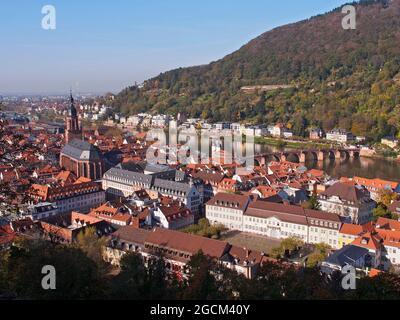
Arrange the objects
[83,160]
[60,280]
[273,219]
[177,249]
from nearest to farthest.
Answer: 1. [60,280]
2. [177,249]
3. [273,219]
4. [83,160]

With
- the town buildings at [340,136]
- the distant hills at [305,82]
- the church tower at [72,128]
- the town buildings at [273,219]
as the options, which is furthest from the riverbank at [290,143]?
the town buildings at [273,219]

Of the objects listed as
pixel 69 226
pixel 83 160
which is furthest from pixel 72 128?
pixel 69 226

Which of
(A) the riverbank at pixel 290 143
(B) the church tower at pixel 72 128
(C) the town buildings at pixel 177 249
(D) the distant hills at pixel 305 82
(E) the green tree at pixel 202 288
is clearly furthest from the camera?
(D) the distant hills at pixel 305 82

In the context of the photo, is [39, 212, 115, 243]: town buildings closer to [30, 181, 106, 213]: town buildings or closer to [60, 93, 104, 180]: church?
A: [30, 181, 106, 213]: town buildings

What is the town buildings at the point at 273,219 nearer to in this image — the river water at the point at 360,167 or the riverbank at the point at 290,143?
the river water at the point at 360,167

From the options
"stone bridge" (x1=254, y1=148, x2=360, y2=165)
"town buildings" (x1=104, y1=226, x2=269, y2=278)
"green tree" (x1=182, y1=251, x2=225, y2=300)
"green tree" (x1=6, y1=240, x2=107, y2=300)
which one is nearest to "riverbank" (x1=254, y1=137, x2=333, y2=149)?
"stone bridge" (x1=254, y1=148, x2=360, y2=165)

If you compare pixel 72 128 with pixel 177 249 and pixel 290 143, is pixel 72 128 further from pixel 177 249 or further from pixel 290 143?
pixel 177 249
